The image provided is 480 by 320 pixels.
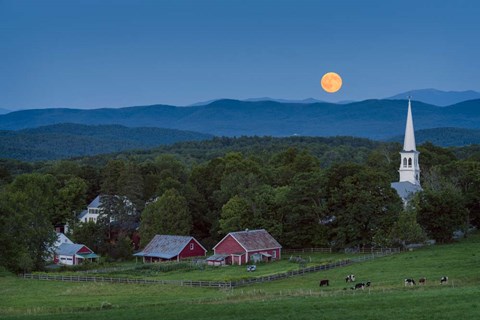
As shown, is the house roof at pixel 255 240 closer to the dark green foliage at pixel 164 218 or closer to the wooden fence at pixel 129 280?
the dark green foliage at pixel 164 218

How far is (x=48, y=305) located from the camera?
42469 millimetres

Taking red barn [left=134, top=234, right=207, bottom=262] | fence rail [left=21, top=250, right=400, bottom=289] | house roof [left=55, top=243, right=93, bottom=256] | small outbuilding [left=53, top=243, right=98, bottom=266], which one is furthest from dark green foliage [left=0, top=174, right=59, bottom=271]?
red barn [left=134, top=234, right=207, bottom=262]

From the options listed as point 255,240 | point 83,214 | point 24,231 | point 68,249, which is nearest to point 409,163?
point 255,240

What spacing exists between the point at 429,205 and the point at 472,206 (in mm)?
12471

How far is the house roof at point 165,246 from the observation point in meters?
73.7

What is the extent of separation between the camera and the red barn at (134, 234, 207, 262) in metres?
73.6

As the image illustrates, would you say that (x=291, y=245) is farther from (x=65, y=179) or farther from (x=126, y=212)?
(x=65, y=179)

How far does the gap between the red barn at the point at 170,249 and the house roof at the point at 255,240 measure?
6.91 m

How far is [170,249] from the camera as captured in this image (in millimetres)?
74250

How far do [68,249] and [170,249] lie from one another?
12.7 meters

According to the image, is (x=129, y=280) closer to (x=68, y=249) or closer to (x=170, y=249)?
(x=170, y=249)

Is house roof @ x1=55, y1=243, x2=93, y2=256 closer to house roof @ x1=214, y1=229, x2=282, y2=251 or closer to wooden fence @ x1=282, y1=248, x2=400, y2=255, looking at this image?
house roof @ x1=214, y1=229, x2=282, y2=251

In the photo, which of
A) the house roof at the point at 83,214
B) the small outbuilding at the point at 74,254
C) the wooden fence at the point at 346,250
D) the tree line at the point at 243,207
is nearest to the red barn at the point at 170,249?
the tree line at the point at 243,207

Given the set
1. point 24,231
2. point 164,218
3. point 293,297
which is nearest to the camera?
point 293,297
